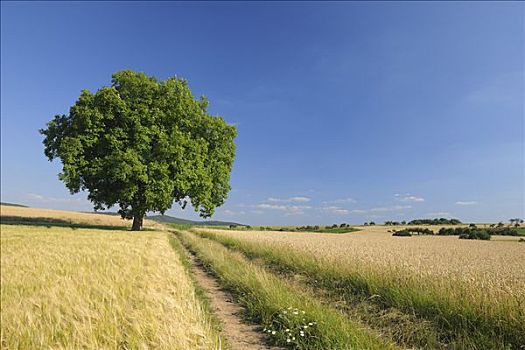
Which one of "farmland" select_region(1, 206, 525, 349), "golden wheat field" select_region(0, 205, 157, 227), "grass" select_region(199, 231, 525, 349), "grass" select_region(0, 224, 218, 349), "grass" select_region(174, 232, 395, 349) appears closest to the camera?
"grass" select_region(0, 224, 218, 349)

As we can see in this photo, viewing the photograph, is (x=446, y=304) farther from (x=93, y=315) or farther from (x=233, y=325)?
(x=93, y=315)

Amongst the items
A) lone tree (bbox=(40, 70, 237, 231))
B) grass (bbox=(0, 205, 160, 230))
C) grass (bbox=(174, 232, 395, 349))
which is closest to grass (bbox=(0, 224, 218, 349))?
grass (bbox=(174, 232, 395, 349))

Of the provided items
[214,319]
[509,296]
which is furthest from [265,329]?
[509,296]

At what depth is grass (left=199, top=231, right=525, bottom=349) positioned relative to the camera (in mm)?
5653

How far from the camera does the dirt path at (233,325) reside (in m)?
5.75

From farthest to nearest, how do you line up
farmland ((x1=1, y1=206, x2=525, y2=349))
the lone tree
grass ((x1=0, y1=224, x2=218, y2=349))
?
the lone tree < farmland ((x1=1, y1=206, x2=525, y2=349)) < grass ((x1=0, y1=224, x2=218, y2=349))

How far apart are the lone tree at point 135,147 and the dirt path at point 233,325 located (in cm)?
2159

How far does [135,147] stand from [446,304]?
96.7 ft

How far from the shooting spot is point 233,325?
6.77m

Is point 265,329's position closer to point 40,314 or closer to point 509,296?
point 40,314

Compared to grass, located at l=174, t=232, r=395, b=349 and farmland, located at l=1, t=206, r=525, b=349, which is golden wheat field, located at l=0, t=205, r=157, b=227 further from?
grass, located at l=174, t=232, r=395, b=349

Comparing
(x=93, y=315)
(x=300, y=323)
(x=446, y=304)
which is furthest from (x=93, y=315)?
(x=446, y=304)

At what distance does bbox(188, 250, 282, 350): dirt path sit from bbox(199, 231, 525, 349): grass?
3.19m

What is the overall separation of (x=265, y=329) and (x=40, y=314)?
3864mm
